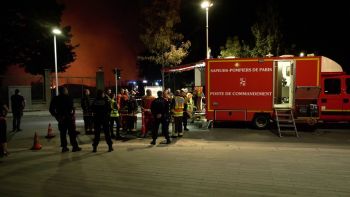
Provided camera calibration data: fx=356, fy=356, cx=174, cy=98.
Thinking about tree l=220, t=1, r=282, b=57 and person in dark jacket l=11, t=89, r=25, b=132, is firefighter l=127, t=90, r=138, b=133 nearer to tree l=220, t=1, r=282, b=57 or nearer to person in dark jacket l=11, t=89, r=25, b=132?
person in dark jacket l=11, t=89, r=25, b=132

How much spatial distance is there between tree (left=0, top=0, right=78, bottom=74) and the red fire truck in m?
28.3

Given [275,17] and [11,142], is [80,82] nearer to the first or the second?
[275,17]

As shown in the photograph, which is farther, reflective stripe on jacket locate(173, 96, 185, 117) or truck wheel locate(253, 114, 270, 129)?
truck wheel locate(253, 114, 270, 129)

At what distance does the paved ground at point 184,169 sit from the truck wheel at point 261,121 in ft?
9.93

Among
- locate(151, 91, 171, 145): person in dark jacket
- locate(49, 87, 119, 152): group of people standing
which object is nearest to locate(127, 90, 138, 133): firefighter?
locate(151, 91, 171, 145): person in dark jacket

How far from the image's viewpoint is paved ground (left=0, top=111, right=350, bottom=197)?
6.25 metres

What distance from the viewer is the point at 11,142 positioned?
1195cm

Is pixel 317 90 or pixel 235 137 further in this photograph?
pixel 317 90

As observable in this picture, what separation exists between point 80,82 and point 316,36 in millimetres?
21936

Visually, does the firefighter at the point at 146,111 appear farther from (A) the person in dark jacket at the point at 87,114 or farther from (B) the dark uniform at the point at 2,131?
(B) the dark uniform at the point at 2,131

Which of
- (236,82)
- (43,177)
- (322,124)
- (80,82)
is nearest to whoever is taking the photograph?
(43,177)

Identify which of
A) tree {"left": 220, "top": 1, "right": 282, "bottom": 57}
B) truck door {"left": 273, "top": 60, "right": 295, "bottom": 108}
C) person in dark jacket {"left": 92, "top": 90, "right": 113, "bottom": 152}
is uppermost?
tree {"left": 220, "top": 1, "right": 282, "bottom": 57}

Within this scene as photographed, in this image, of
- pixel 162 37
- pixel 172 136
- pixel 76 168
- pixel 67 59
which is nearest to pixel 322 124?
pixel 172 136

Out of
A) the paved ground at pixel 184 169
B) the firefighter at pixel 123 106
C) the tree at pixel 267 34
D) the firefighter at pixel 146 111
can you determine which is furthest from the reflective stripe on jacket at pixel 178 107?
the tree at pixel 267 34
